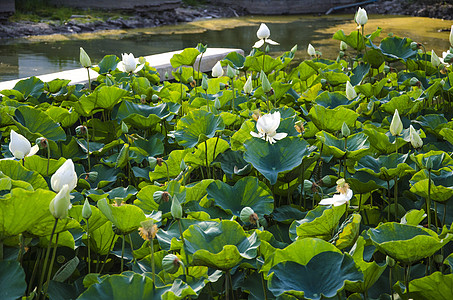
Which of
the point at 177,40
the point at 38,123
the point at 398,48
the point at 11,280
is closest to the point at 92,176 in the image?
the point at 38,123

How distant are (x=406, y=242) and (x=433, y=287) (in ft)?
0.31

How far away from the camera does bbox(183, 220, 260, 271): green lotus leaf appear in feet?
2.48

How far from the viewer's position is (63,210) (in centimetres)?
70

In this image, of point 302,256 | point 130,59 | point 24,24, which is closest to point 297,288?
point 302,256

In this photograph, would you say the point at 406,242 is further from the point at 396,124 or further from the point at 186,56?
the point at 186,56

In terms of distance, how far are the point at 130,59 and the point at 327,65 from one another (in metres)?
0.72

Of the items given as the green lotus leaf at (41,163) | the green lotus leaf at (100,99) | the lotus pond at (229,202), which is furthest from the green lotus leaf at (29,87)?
the green lotus leaf at (41,163)

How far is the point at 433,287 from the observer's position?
75 cm

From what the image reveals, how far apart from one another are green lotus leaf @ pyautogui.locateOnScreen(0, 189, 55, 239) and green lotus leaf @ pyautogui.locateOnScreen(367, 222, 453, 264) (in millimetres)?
484

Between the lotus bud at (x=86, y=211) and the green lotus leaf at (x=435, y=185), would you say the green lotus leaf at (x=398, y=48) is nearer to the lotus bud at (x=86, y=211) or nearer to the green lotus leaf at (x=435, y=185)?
the green lotus leaf at (x=435, y=185)

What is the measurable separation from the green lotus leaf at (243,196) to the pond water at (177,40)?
3259 mm

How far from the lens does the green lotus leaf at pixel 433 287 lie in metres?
0.73

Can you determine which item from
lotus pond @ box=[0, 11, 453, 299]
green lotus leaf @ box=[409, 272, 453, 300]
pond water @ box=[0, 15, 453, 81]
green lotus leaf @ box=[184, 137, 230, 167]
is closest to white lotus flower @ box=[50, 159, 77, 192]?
lotus pond @ box=[0, 11, 453, 299]

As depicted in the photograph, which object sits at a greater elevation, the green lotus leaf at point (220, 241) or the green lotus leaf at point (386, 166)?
the green lotus leaf at point (386, 166)
